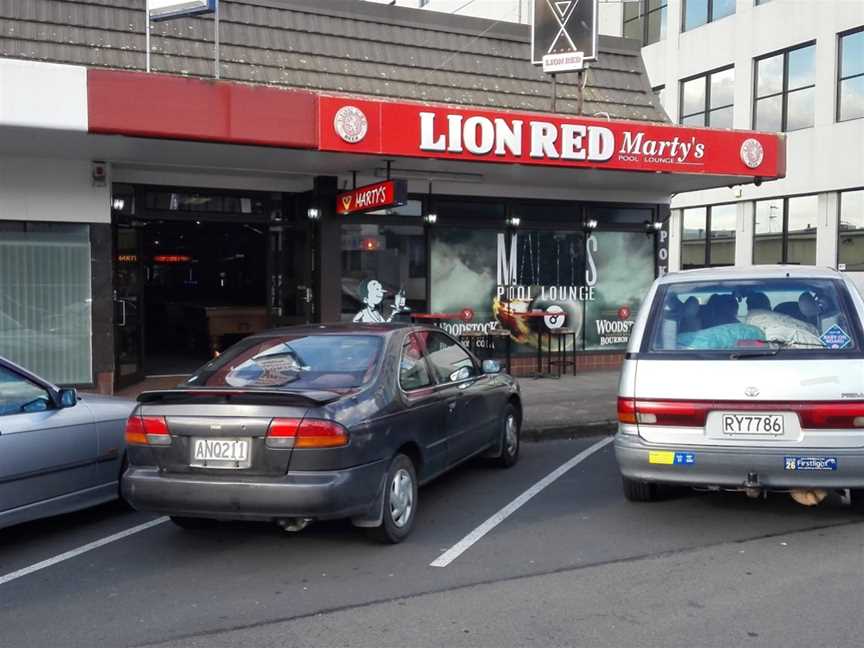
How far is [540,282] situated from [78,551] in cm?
1016

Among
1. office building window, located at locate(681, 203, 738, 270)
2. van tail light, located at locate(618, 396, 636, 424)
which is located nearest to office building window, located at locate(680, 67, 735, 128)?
office building window, located at locate(681, 203, 738, 270)

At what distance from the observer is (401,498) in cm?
580

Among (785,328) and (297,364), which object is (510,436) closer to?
(297,364)

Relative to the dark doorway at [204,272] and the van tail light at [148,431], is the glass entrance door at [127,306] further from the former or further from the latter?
the van tail light at [148,431]

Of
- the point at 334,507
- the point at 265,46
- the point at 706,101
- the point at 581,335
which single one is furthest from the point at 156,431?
the point at 706,101

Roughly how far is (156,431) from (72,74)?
5.37 meters

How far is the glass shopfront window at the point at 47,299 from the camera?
1106 cm

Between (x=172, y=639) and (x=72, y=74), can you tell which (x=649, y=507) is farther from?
(x=72, y=74)

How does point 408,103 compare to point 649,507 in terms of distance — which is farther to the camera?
point 408,103

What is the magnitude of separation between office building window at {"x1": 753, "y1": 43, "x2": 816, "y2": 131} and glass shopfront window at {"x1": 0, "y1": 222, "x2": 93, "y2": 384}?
20.2 metres

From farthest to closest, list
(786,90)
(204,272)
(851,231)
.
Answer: (786,90), (851,231), (204,272)

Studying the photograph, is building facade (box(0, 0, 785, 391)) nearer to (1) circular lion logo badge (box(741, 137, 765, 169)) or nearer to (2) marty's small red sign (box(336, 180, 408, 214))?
(1) circular lion logo badge (box(741, 137, 765, 169))

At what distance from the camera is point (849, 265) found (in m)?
23.0

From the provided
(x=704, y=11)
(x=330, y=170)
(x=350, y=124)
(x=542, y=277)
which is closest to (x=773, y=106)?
(x=704, y=11)
